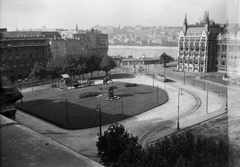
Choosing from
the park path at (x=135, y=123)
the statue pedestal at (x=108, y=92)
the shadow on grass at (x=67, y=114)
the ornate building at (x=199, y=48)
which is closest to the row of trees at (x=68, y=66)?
the shadow on grass at (x=67, y=114)

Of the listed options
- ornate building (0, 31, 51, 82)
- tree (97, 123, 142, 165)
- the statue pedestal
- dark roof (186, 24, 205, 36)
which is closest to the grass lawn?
the statue pedestal

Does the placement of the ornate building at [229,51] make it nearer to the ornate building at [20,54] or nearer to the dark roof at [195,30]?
the dark roof at [195,30]

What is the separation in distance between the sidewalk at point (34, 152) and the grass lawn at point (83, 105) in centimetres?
2361

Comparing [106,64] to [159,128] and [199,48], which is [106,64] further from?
[159,128]

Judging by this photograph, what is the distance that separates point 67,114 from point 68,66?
88.5 ft

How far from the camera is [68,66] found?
195ft

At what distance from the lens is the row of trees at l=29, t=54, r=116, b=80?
57.8 metres

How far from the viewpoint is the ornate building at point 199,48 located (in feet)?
242

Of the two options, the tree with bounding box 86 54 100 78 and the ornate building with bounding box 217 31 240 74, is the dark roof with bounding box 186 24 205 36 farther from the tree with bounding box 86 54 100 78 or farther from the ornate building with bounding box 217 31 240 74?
the tree with bounding box 86 54 100 78

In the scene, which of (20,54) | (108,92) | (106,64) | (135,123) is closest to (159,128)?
(135,123)

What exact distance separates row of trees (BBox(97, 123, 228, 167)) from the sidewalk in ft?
30.7

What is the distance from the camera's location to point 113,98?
144 feet

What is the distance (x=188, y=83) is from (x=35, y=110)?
34.9 meters

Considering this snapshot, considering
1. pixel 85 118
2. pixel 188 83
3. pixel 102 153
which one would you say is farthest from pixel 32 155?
pixel 188 83
